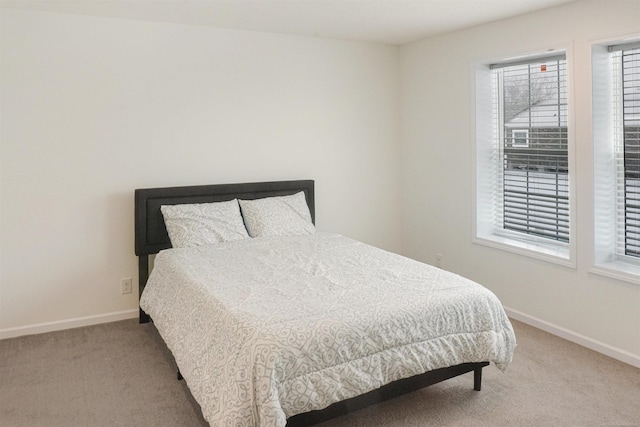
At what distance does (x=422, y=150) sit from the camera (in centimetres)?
493

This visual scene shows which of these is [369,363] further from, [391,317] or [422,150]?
[422,150]

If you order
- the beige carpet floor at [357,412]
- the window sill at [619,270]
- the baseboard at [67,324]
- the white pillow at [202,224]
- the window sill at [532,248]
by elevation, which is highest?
the white pillow at [202,224]

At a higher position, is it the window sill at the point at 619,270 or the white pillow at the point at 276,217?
the white pillow at the point at 276,217

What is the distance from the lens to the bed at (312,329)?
2180 mm

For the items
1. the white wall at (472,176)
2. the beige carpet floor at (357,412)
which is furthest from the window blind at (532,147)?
the beige carpet floor at (357,412)

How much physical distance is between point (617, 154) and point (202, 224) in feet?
9.44

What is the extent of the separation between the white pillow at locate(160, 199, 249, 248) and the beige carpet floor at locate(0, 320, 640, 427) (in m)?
0.78

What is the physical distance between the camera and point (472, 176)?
4.39 meters

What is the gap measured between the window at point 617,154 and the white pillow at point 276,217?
2.12m

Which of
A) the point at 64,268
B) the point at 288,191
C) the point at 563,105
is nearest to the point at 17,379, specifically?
the point at 64,268

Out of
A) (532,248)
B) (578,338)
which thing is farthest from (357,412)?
(532,248)

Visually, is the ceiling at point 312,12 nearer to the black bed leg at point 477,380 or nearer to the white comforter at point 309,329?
the white comforter at point 309,329

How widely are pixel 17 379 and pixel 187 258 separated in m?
1.19

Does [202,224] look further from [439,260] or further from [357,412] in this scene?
[439,260]
